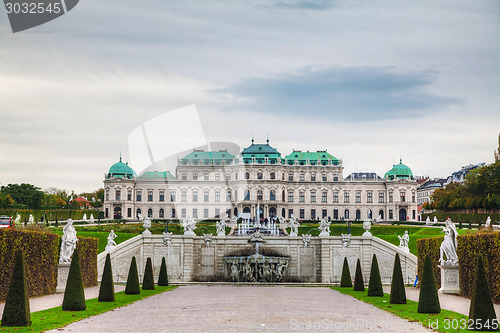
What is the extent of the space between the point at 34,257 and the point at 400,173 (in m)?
84.0

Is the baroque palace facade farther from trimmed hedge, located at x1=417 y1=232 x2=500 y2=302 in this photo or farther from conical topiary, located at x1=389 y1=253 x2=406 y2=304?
conical topiary, located at x1=389 y1=253 x2=406 y2=304

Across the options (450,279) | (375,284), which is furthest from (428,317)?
(450,279)

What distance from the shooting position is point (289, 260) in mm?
36531

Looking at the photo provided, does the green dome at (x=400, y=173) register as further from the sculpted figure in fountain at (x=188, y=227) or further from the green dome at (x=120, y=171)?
the sculpted figure in fountain at (x=188, y=227)

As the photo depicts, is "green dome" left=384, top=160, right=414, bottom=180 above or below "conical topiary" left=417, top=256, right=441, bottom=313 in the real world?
above

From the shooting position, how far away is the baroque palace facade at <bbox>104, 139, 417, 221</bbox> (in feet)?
320

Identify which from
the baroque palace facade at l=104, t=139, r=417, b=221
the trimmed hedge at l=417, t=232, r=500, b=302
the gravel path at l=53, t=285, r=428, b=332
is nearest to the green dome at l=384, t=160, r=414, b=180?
the baroque palace facade at l=104, t=139, r=417, b=221

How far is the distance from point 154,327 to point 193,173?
86.9m

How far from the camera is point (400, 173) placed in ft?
327

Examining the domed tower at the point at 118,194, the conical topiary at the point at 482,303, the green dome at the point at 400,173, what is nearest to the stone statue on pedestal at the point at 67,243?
the conical topiary at the point at 482,303

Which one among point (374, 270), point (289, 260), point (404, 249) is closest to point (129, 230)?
point (289, 260)

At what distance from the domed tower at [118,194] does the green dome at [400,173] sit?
3990 centimetres

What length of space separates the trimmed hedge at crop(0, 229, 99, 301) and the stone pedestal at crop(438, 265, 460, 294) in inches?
545

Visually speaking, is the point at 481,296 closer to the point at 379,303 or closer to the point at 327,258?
the point at 379,303
